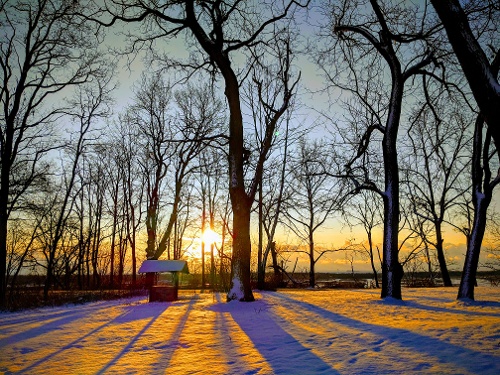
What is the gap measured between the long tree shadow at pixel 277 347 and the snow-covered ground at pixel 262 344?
0.04 feet

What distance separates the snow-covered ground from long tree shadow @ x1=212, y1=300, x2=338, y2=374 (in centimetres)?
1

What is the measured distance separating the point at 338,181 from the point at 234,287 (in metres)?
5.83

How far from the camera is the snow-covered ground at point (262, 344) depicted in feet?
13.1

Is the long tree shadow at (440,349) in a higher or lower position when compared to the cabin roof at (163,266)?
lower

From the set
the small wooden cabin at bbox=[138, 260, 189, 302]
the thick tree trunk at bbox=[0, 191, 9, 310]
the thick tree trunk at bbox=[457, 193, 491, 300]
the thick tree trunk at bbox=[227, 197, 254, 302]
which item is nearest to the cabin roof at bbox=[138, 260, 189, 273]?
the small wooden cabin at bbox=[138, 260, 189, 302]

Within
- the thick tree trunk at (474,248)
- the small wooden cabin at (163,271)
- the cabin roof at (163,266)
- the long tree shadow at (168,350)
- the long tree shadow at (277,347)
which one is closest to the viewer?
the long tree shadow at (277,347)

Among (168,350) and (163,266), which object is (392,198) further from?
(163,266)

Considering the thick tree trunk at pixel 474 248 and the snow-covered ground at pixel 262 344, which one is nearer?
the snow-covered ground at pixel 262 344

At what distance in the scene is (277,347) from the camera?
193 inches

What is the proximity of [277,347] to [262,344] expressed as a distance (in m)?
0.31

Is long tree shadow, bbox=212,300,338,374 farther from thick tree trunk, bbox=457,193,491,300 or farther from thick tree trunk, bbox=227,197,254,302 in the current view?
thick tree trunk, bbox=457,193,491,300

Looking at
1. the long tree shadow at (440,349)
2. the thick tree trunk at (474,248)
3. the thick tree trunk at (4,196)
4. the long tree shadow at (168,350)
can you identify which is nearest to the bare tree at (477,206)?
the thick tree trunk at (474,248)

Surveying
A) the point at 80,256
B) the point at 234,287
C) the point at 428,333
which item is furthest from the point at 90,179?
the point at 428,333

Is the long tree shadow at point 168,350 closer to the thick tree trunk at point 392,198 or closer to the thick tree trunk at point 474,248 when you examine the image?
the thick tree trunk at point 392,198
